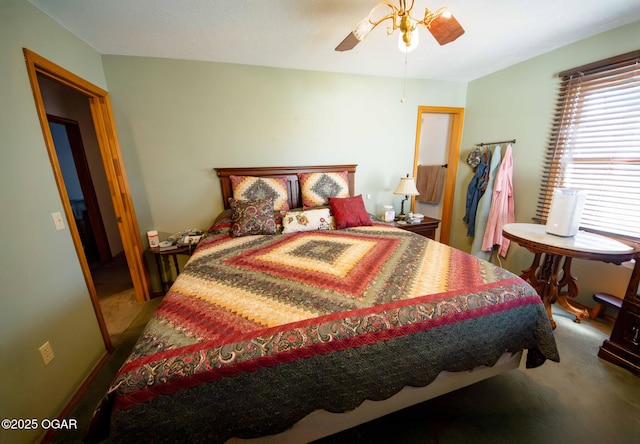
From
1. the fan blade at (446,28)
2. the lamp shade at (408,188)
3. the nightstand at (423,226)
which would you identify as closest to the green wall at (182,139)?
the lamp shade at (408,188)

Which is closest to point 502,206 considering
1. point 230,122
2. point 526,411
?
point 526,411

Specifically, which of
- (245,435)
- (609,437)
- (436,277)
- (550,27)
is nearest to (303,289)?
(245,435)

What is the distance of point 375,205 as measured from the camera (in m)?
3.24

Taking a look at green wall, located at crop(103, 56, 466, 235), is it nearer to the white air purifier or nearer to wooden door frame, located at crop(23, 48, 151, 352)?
wooden door frame, located at crop(23, 48, 151, 352)

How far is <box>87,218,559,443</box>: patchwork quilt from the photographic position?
0.84 m

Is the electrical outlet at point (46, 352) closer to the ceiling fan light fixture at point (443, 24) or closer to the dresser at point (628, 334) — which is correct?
the ceiling fan light fixture at point (443, 24)

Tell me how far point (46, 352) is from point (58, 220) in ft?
2.59

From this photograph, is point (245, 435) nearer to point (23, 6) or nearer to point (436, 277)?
point (436, 277)

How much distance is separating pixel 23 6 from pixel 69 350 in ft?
7.03

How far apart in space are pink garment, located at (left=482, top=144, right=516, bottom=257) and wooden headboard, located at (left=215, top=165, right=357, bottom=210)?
5.61 ft

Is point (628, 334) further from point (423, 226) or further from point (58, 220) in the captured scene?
point (58, 220)

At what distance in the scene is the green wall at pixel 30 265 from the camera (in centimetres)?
113

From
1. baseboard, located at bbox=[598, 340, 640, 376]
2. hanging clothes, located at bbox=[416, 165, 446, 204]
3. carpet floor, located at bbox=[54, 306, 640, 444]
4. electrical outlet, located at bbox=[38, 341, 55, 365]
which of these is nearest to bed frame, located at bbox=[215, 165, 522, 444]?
carpet floor, located at bbox=[54, 306, 640, 444]

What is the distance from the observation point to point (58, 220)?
1.48 metres
